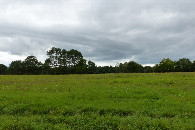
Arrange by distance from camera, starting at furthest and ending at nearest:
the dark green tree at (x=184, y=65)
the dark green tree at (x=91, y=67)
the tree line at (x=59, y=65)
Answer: the dark green tree at (x=91, y=67) → the dark green tree at (x=184, y=65) → the tree line at (x=59, y=65)

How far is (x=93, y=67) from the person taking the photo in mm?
114875

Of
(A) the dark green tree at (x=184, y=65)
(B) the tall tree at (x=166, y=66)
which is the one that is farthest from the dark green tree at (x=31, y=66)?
(A) the dark green tree at (x=184, y=65)

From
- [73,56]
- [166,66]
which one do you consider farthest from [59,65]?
[166,66]

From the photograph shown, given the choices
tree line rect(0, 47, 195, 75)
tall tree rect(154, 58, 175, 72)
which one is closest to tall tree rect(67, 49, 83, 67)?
tree line rect(0, 47, 195, 75)

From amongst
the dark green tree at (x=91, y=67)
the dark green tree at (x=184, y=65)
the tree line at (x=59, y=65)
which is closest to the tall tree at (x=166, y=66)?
the tree line at (x=59, y=65)

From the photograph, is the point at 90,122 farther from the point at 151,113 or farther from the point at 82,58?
the point at 82,58

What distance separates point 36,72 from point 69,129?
3801 inches

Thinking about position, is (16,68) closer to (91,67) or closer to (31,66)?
(31,66)

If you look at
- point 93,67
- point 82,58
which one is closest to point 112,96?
point 82,58

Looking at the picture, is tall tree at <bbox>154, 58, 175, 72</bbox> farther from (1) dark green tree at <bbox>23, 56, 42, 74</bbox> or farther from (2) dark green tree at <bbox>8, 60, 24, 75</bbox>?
(2) dark green tree at <bbox>8, 60, 24, 75</bbox>

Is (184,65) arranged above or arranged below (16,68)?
above

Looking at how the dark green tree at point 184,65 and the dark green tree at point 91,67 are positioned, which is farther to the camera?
the dark green tree at point 91,67

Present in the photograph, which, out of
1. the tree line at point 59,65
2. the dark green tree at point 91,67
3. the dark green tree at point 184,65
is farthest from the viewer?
the dark green tree at point 91,67

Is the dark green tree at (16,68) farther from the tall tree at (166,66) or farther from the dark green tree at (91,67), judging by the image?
the tall tree at (166,66)
